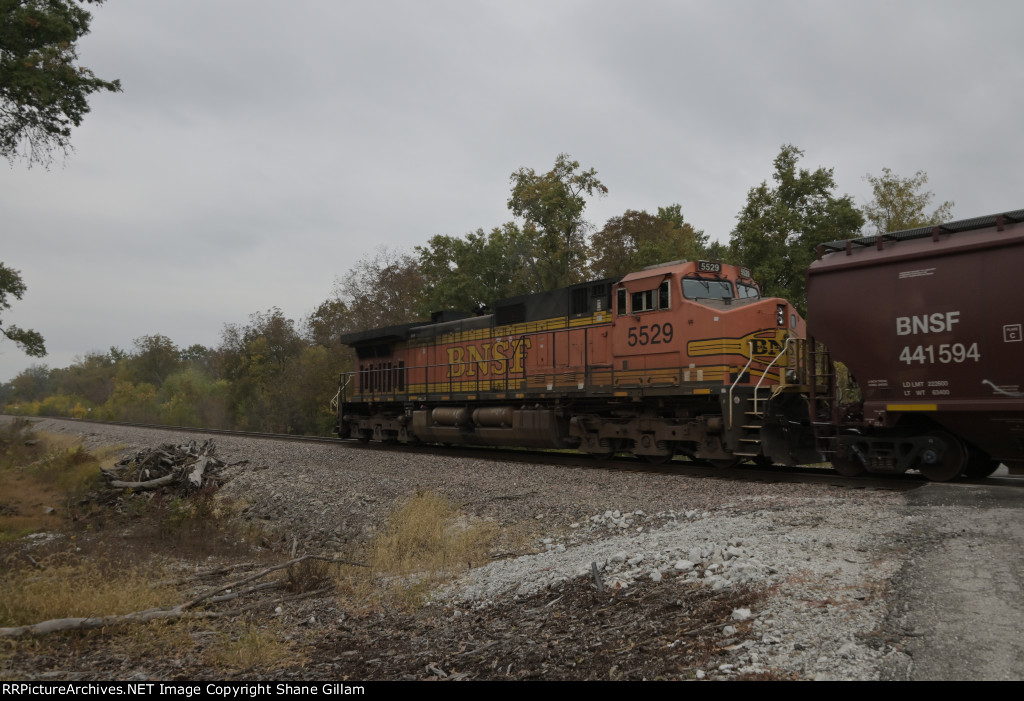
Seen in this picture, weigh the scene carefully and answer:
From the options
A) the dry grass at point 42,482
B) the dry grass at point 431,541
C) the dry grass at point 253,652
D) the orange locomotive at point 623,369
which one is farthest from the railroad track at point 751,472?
the dry grass at point 42,482

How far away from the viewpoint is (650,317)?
13.6m

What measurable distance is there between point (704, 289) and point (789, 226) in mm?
13557

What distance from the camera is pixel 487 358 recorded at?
59.9ft

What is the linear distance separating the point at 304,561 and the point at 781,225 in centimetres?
2159

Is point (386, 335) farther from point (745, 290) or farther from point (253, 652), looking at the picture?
point (253, 652)

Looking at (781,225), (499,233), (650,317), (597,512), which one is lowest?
(597,512)

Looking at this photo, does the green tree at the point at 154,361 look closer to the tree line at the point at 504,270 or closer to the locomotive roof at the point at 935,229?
the tree line at the point at 504,270

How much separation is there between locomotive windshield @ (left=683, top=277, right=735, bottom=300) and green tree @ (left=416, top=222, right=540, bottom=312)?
21.3 m

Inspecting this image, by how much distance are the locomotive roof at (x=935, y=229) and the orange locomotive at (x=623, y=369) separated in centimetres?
189

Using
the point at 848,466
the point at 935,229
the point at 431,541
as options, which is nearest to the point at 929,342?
the point at 935,229

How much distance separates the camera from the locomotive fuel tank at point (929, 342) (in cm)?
860
